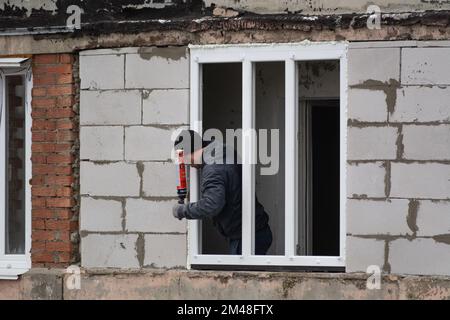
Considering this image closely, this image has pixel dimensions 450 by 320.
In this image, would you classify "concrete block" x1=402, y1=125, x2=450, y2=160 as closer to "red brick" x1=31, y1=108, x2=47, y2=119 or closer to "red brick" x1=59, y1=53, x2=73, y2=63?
"red brick" x1=59, y1=53, x2=73, y2=63

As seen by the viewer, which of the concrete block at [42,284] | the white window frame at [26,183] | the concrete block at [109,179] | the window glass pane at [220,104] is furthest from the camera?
the window glass pane at [220,104]

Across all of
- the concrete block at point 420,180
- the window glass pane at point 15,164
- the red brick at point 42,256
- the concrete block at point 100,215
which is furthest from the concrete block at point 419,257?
the window glass pane at point 15,164

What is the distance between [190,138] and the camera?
287 inches

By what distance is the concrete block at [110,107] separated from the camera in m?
7.55

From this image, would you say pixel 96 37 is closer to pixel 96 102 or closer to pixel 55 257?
pixel 96 102

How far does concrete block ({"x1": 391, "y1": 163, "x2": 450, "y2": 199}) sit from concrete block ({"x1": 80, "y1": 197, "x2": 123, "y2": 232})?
2195 millimetres

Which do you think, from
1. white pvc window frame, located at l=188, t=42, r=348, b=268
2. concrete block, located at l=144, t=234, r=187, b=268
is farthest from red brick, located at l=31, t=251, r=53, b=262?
white pvc window frame, located at l=188, t=42, r=348, b=268

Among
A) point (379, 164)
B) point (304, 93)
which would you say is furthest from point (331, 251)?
point (379, 164)

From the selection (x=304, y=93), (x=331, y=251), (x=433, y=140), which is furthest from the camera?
(x=331, y=251)

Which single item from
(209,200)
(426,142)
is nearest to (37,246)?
(209,200)

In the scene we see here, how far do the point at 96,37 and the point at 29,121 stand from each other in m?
0.95

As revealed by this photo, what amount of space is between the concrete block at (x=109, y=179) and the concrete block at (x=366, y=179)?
1694 millimetres

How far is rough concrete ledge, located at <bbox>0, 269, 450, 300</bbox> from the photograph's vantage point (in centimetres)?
704

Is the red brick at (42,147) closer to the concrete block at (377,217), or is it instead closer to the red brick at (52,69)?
the red brick at (52,69)
